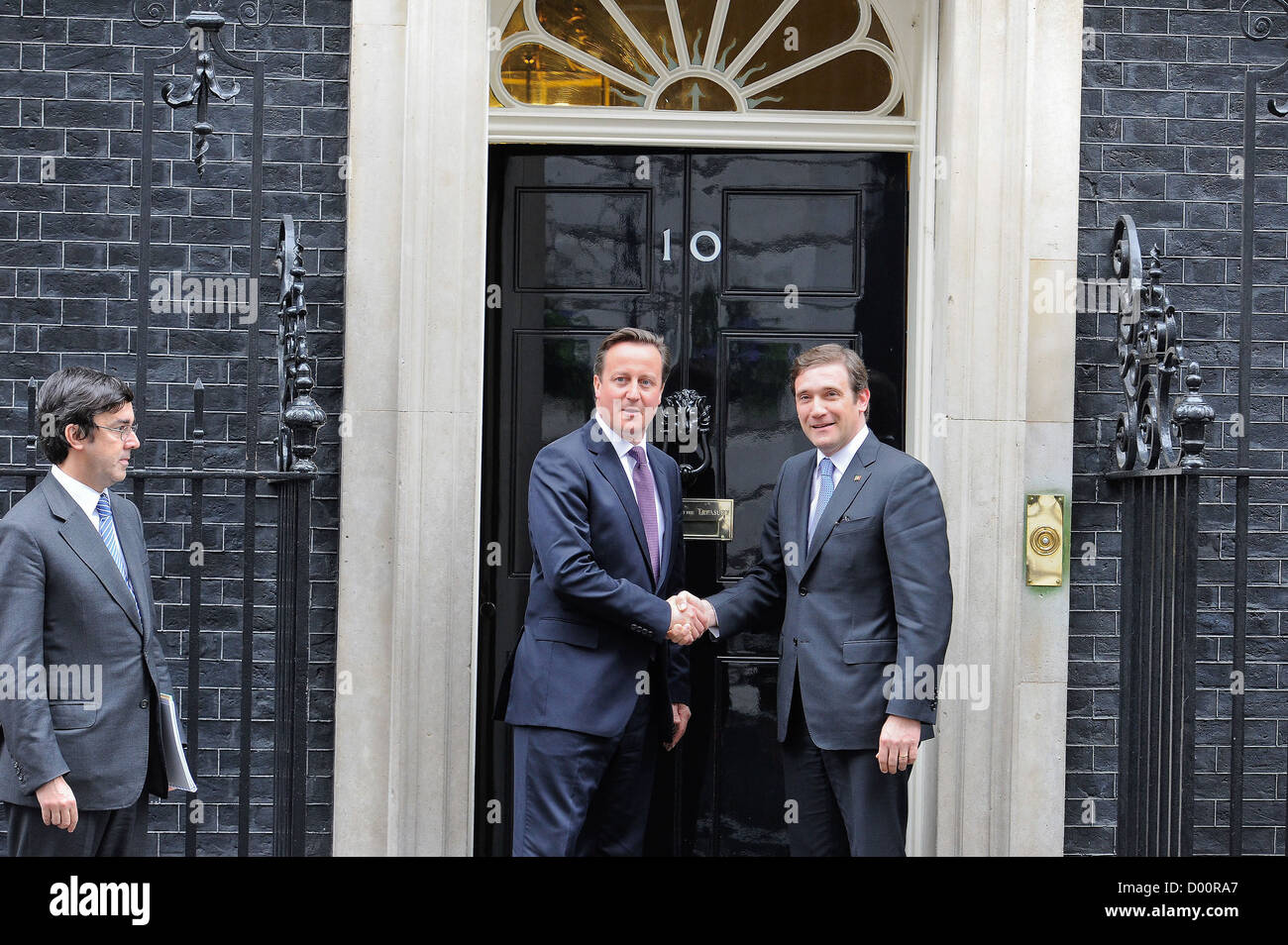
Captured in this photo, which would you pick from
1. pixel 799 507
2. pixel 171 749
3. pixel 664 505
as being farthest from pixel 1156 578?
pixel 171 749

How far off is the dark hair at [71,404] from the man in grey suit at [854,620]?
196cm

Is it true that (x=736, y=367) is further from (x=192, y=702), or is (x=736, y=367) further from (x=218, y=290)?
(x=192, y=702)

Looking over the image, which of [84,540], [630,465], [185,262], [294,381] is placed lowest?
[84,540]

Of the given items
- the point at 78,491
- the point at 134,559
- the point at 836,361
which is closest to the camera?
the point at 78,491

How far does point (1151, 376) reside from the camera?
4.74 m

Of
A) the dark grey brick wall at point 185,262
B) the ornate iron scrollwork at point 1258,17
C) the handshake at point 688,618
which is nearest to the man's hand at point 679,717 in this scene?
the handshake at point 688,618

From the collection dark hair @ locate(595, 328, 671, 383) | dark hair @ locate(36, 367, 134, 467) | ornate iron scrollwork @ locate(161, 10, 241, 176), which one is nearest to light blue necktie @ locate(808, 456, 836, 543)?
dark hair @ locate(595, 328, 671, 383)

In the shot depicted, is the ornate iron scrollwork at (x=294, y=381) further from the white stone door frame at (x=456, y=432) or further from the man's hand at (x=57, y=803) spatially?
the man's hand at (x=57, y=803)

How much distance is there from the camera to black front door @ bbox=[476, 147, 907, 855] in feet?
18.5

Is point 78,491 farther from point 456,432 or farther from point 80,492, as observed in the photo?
point 456,432

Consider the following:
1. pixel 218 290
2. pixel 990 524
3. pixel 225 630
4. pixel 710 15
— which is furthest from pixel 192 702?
pixel 710 15

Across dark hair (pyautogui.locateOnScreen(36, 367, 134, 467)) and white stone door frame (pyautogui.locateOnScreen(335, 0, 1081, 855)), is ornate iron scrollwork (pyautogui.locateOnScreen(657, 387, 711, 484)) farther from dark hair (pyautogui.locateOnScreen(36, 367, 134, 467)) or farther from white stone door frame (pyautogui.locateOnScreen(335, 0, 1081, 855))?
dark hair (pyautogui.locateOnScreen(36, 367, 134, 467))

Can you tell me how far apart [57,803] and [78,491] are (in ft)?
2.93

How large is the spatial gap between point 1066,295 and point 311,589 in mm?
3190
